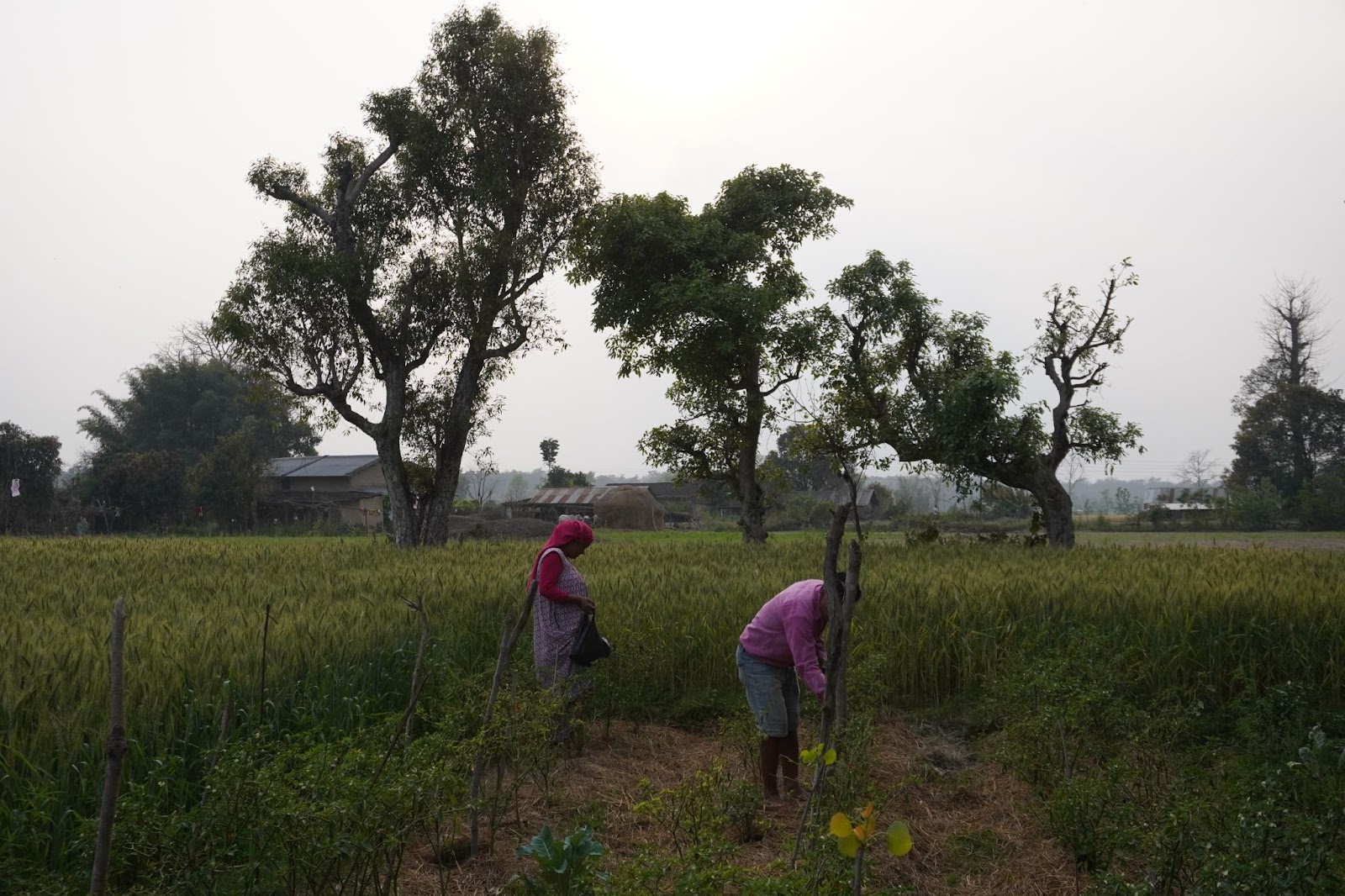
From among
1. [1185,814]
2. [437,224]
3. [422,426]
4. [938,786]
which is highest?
[437,224]

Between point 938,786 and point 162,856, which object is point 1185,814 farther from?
point 162,856

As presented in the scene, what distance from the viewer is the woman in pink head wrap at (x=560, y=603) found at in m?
6.44

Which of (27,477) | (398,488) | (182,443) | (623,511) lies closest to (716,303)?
(398,488)

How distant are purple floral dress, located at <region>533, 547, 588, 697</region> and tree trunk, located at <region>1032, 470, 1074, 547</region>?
642 inches

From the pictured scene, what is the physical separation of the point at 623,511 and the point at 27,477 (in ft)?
93.4

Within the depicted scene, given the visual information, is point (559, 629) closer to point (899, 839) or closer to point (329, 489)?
point (899, 839)

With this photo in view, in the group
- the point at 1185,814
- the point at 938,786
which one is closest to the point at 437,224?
the point at 938,786

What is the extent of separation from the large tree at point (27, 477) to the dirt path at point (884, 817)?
4370 centimetres

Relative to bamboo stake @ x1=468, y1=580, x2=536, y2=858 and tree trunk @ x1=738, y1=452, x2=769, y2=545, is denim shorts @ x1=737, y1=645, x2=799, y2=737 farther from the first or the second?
tree trunk @ x1=738, y1=452, x2=769, y2=545

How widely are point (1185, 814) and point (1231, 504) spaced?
168ft

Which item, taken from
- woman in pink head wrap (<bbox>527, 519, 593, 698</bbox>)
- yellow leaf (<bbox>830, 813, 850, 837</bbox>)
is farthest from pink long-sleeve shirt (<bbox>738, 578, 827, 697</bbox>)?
yellow leaf (<bbox>830, 813, 850, 837</bbox>)

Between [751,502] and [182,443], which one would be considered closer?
[751,502]

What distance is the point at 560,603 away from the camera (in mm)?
6559

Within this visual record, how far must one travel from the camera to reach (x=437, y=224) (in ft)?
79.4
